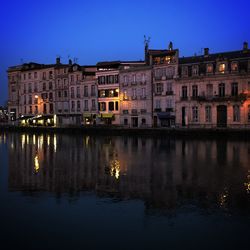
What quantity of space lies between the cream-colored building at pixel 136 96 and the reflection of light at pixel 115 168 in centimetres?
4826

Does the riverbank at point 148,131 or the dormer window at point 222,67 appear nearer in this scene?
the riverbank at point 148,131

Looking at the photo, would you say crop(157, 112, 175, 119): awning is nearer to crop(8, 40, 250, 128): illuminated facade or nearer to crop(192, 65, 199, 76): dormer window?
crop(8, 40, 250, 128): illuminated facade

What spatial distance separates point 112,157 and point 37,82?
7802 cm

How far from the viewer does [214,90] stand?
234 feet

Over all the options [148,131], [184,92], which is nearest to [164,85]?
[184,92]

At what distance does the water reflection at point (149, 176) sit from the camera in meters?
20.4

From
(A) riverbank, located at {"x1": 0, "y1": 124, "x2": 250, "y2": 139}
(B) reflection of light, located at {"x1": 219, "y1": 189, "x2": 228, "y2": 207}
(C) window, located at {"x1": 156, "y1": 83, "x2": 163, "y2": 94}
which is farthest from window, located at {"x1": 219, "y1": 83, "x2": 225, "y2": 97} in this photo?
(B) reflection of light, located at {"x1": 219, "y1": 189, "x2": 228, "y2": 207}

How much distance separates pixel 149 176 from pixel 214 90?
47.9m

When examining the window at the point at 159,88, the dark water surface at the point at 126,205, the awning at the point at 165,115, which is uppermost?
the window at the point at 159,88

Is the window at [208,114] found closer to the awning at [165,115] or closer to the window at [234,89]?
the window at [234,89]

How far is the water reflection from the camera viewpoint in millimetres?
20438

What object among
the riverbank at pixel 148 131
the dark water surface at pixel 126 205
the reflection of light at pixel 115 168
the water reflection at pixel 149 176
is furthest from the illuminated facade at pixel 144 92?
the dark water surface at pixel 126 205

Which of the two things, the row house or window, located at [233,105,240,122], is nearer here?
window, located at [233,105,240,122]

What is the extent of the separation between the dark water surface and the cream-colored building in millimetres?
50835
